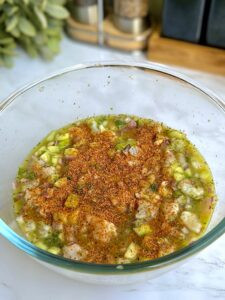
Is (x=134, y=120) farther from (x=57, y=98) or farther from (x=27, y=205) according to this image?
(x=27, y=205)

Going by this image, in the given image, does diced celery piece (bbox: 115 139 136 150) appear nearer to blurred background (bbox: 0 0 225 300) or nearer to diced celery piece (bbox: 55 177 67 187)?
diced celery piece (bbox: 55 177 67 187)

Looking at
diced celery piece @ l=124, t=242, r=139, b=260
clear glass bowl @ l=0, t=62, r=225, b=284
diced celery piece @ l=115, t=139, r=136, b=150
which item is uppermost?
clear glass bowl @ l=0, t=62, r=225, b=284

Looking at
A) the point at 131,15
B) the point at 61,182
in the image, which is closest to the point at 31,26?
the point at 131,15

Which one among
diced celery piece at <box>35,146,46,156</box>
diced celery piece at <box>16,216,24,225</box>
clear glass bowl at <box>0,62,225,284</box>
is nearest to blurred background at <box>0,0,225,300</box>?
clear glass bowl at <box>0,62,225,284</box>

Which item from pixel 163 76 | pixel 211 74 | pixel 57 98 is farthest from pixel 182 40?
pixel 57 98

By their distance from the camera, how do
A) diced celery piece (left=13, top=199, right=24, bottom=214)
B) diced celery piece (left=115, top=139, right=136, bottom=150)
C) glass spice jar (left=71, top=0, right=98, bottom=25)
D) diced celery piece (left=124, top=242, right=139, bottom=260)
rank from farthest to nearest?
glass spice jar (left=71, top=0, right=98, bottom=25)
diced celery piece (left=115, top=139, right=136, bottom=150)
diced celery piece (left=13, top=199, right=24, bottom=214)
diced celery piece (left=124, top=242, right=139, bottom=260)
